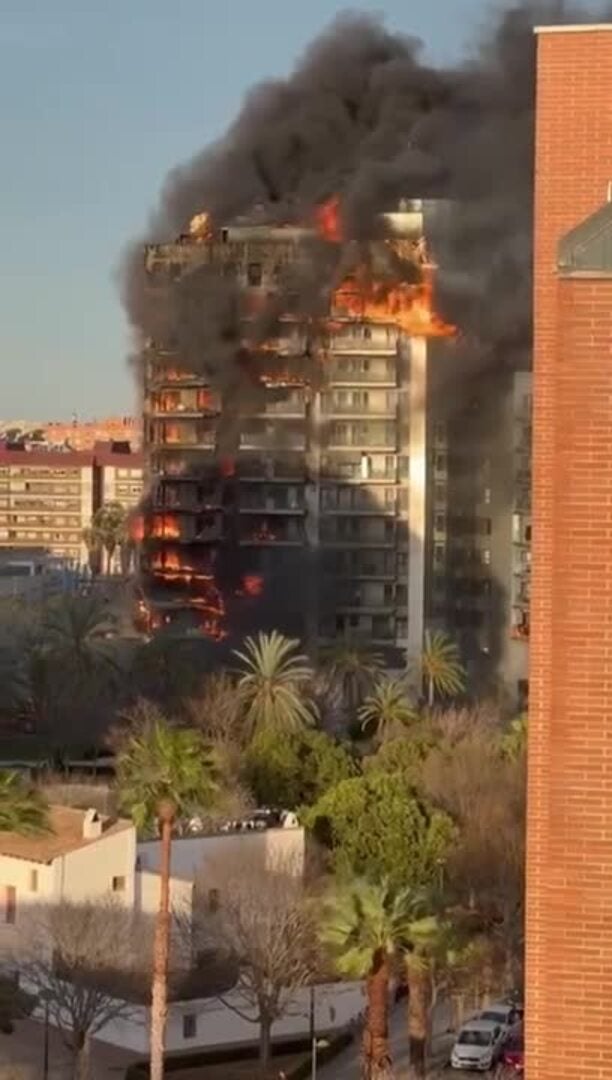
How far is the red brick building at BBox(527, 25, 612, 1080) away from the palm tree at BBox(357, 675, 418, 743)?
31.8m

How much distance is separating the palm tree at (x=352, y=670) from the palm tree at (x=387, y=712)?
A: 2.04m

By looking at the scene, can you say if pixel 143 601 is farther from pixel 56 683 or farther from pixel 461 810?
pixel 461 810

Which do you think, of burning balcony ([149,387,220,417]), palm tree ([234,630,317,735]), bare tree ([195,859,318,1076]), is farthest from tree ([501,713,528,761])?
burning balcony ([149,387,220,417])

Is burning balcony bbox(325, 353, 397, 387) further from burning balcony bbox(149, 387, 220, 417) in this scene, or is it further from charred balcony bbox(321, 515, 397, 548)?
charred balcony bbox(321, 515, 397, 548)

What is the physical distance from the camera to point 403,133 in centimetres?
5478

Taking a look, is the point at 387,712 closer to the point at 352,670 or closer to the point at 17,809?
the point at 352,670

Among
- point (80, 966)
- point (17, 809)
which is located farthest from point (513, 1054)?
point (17, 809)

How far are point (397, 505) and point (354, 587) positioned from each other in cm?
233

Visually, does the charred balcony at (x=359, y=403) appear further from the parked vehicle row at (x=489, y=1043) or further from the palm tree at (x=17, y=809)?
the parked vehicle row at (x=489, y=1043)

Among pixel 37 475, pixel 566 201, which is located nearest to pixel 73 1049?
pixel 566 201

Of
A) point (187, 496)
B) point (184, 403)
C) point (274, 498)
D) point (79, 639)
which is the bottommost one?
point (79, 639)

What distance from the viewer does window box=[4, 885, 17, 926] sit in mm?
23297

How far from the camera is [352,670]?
46.7 meters

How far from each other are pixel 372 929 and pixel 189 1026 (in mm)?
6415
